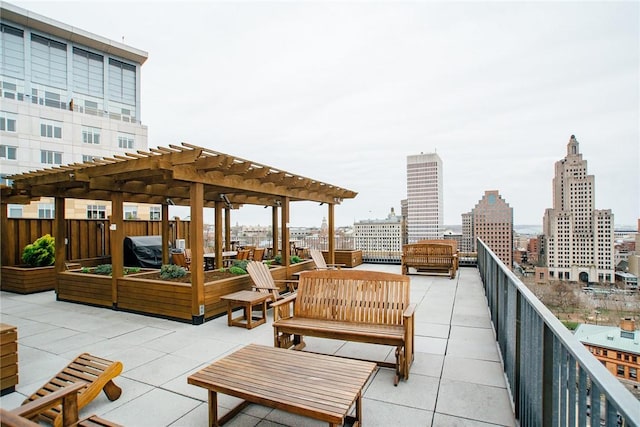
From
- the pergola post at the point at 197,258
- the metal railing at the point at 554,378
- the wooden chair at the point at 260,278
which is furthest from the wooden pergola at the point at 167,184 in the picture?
the metal railing at the point at 554,378

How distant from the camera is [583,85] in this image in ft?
32.5

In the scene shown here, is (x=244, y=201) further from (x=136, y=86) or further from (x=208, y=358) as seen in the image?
(x=136, y=86)

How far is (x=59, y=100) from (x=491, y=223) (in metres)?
32.5

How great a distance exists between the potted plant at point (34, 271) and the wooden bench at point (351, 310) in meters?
7.51

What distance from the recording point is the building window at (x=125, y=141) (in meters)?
28.2

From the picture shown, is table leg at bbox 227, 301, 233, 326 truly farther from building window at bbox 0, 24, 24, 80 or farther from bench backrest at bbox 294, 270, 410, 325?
building window at bbox 0, 24, 24, 80

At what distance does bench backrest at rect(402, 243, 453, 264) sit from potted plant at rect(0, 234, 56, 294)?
9.11 m

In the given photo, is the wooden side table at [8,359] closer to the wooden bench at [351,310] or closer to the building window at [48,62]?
the wooden bench at [351,310]

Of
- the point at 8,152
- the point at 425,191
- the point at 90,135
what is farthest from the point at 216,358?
the point at 90,135

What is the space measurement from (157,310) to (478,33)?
31.5ft

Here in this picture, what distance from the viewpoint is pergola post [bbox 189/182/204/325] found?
16.5ft

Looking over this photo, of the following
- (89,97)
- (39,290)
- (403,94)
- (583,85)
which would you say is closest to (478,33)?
(583,85)

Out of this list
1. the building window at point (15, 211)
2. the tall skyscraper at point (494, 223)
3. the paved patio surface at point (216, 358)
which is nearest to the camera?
the paved patio surface at point (216, 358)

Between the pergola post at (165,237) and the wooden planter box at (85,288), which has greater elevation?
the pergola post at (165,237)
